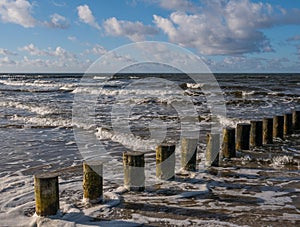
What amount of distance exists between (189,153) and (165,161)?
2.60ft

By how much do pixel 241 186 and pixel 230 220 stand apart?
1.56m

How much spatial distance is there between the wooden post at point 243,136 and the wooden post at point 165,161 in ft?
9.66

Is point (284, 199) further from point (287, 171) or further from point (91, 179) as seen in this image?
point (91, 179)

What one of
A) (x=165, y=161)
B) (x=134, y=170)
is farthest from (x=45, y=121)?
(x=134, y=170)

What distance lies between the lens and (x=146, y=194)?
19.1ft

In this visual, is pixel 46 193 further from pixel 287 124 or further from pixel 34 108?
pixel 34 108

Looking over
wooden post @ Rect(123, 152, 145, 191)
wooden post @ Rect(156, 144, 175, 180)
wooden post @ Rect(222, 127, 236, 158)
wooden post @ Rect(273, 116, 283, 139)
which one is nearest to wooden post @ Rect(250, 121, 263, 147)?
wooden post @ Rect(273, 116, 283, 139)

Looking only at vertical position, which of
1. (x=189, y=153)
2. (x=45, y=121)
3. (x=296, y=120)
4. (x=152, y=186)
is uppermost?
(x=296, y=120)

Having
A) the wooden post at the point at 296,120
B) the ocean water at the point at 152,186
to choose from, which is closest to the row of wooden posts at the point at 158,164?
the ocean water at the point at 152,186

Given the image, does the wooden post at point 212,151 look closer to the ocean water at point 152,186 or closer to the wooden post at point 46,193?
the ocean water at point 152,186

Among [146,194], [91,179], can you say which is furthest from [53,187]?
[146,194]

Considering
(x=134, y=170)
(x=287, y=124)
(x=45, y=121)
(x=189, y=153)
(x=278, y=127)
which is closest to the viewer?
(x=134, y=170)

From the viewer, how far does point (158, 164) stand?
6.49m

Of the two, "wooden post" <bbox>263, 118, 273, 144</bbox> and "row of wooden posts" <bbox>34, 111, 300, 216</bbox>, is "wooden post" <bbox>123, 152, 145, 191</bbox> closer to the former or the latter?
"row of wooden posts" <bbox>34, 111, 300, 216</bbox>
